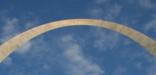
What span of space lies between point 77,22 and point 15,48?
982cm

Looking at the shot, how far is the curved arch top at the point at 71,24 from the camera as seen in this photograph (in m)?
44.6

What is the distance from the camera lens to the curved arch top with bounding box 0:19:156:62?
44594 millimetres

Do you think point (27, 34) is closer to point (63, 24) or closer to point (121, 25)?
point (63, 24)

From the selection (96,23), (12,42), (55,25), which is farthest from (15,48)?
(96,23)

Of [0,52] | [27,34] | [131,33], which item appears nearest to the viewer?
[0,52]

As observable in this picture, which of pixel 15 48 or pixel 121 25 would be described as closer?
pixel 15 48

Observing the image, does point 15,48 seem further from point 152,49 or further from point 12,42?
point 152,49

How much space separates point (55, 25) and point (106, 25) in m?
5.80

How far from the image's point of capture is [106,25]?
52219 millimetres

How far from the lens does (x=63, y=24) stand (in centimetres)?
5162

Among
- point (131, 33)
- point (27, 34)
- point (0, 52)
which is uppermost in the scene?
point (131, 33)

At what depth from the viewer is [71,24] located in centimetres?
5231

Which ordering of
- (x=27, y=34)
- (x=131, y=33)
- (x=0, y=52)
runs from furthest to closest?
(x=131, y=33), (x=27, y=34), (x=0, y=52)

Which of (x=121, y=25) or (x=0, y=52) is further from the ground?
(x=121, y=25)
